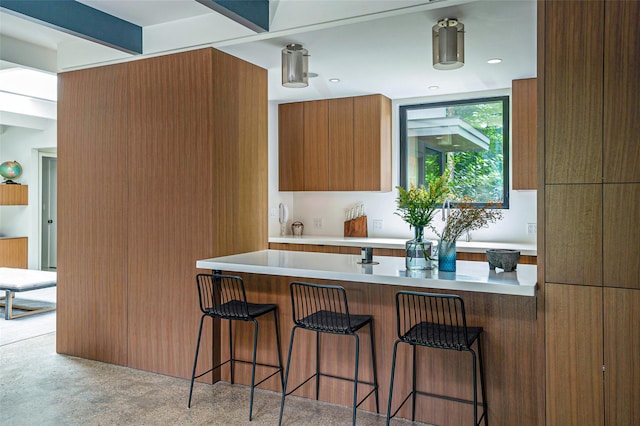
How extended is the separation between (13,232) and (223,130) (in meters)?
7.05

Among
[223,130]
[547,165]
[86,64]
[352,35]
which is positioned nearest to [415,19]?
[352,35]

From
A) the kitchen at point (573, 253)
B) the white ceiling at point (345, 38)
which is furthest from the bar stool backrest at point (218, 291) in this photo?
the kitchen at point (573, 253)

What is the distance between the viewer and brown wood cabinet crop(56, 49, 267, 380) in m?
3.76

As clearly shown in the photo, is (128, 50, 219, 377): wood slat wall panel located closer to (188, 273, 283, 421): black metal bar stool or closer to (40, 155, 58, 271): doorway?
(188, 273, 283, 421): black metal bar stool

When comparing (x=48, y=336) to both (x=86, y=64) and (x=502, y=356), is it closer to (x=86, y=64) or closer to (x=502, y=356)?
(x=86, y=64)

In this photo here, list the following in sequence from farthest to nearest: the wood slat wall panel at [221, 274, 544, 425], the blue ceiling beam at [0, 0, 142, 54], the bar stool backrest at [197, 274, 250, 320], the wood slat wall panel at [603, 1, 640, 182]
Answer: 1. the bar stool backrest at [197, 274, 250, 320]
2. the blue ceiling beam at [0, 0, 142, 54]
3. the wood slat wall panel at [221, 274, 544, 425]
4. the wood slat wall panel at [603, 1, 640, 182]

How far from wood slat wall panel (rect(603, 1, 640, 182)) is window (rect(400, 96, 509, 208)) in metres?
2.49

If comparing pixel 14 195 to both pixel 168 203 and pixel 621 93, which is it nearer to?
pixel 168 203

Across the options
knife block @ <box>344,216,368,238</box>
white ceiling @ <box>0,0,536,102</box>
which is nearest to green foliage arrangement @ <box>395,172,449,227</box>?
white ceiling @ <box>0,0,536,102</box>

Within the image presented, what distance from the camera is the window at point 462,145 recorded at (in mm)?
5082

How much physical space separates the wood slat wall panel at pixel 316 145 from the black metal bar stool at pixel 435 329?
2.66m

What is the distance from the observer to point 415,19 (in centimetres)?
316

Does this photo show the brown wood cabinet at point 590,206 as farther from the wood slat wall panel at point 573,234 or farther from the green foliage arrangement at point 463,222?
the green foliage arrangement at point 463,222

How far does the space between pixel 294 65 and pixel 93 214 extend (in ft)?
6.77
